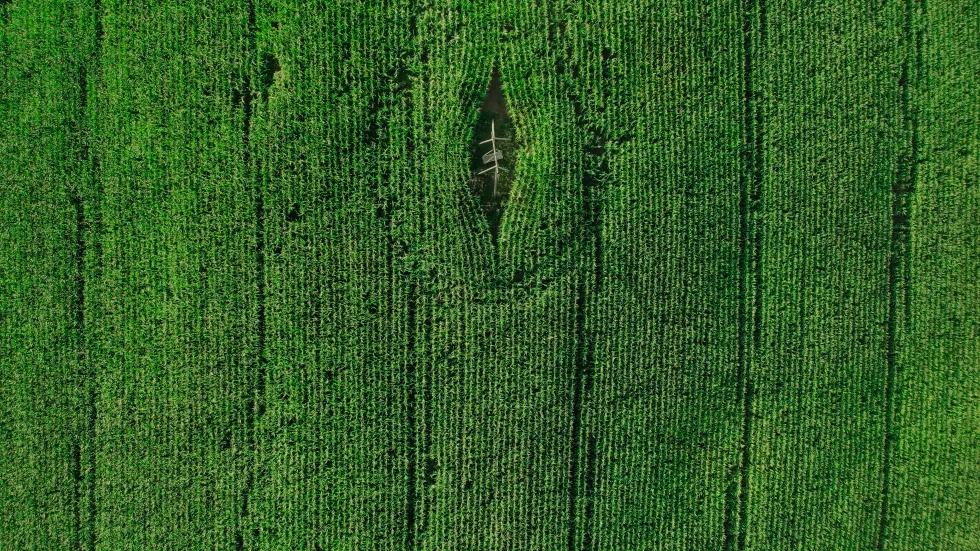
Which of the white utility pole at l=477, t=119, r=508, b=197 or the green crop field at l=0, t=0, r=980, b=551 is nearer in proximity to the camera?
the green crop field at l=0, t=0, r=980, b=551

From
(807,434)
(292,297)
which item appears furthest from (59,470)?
(807,434)

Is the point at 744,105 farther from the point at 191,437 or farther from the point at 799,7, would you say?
the point at 191,437

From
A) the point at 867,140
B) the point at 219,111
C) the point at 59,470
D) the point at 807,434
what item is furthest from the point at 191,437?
the point at 867,140

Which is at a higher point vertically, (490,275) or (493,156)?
(493,156)

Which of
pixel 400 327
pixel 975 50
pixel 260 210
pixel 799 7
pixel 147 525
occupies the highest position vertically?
pixel 799 7

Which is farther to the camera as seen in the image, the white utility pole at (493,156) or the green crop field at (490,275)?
the white utility pole at (493,156)

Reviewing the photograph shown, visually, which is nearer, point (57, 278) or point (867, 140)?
point (57, 278)

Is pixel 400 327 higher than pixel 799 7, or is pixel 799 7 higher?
pixel 799 7
